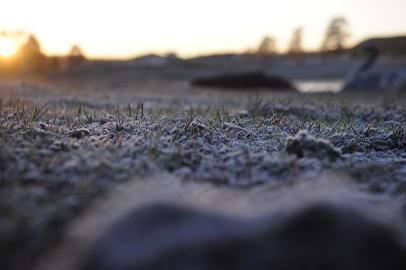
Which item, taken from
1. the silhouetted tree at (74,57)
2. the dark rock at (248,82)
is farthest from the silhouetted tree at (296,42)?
the dark rock at (248,82)

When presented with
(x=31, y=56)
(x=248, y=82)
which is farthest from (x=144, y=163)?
(x=31, y=56)

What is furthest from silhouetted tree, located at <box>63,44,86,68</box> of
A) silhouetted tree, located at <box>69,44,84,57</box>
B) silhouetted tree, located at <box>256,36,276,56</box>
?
silhouetted tree, located at <box>256,36,276,56</box>

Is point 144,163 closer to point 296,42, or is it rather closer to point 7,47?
→ point 7,47

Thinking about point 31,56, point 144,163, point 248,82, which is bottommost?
point 144,163

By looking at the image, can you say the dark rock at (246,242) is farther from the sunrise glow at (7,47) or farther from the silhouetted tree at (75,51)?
the silhouetted tree at (75,51)

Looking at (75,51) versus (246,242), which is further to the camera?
(75,51)

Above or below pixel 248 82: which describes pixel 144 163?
below

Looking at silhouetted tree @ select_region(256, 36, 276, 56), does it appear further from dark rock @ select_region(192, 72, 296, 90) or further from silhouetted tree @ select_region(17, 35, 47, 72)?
dark rock @ select_region(192, 72, 296, 90)

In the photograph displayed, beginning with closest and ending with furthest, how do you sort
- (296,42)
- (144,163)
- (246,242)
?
(246,242) < (144,163) < (296,42)
